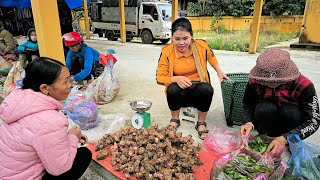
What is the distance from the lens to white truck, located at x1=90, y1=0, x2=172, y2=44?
Answer: 12.4 m

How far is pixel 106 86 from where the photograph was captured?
3527 millimetres

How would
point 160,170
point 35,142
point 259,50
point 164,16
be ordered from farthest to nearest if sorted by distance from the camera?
point 164,16 → point 259,50 → point 160,170 → point 35,142

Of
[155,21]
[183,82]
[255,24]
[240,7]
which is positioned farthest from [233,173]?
[240,7]

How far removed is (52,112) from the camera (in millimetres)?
1370

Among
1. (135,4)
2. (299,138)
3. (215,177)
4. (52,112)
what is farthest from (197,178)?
(135,4)

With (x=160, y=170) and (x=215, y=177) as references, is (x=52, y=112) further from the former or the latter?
(x=215, y=177)

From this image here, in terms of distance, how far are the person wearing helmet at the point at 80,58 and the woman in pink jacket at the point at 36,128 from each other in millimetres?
2183

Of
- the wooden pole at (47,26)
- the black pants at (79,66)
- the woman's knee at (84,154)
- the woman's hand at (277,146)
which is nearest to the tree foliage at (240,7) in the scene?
the black pants at (79,66)

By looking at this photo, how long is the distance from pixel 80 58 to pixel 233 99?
241 cm

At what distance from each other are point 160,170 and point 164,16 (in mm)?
11422

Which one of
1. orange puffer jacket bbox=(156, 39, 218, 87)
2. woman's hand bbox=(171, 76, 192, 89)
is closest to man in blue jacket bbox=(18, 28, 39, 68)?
orange puffer jacket bbox=(156, 39, 218, 87)

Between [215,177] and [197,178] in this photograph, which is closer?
[215,177]

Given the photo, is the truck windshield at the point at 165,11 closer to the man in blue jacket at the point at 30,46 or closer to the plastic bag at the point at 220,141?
the man in blue jacket at the point at 30,46

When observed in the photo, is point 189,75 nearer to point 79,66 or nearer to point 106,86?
point 106,86
